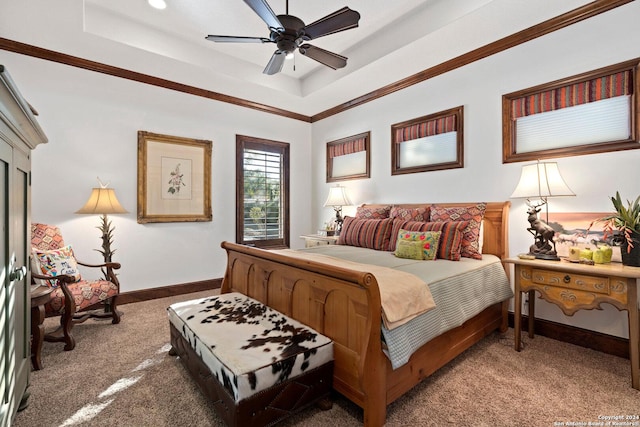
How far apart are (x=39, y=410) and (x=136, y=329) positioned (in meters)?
1.19

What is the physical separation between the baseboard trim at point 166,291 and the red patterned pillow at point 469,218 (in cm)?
320

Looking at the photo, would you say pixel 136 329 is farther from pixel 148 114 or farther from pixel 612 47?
pixel 612 47

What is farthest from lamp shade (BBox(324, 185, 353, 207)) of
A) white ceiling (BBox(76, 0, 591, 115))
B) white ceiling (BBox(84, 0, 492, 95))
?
white ceiling (BBox(84, 0, 492, 95))

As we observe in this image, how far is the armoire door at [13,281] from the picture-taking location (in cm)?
137

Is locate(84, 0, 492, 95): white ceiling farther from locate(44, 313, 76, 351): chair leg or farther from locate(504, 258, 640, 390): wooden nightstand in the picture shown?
locate(44, 313, 76, 351): chair leg

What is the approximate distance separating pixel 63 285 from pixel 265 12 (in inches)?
105

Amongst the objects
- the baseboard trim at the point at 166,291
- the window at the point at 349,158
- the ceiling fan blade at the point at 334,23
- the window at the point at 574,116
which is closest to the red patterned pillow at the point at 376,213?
the window at the point at 349,158

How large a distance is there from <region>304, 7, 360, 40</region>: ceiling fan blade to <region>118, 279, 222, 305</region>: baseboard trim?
345 centimetres

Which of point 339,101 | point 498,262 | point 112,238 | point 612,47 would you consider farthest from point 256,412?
point 339,101

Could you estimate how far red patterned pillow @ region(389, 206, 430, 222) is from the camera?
10.8 feet

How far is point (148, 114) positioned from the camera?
12.7 feet

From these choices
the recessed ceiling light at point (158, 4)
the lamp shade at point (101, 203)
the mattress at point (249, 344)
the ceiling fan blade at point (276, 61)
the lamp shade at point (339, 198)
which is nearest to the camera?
the mattress at point (249, 344)

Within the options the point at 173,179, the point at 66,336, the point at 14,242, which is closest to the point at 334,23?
the point at 14,242

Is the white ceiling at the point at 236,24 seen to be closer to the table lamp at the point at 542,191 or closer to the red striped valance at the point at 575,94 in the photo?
the red striped valance at the point at 575,94
